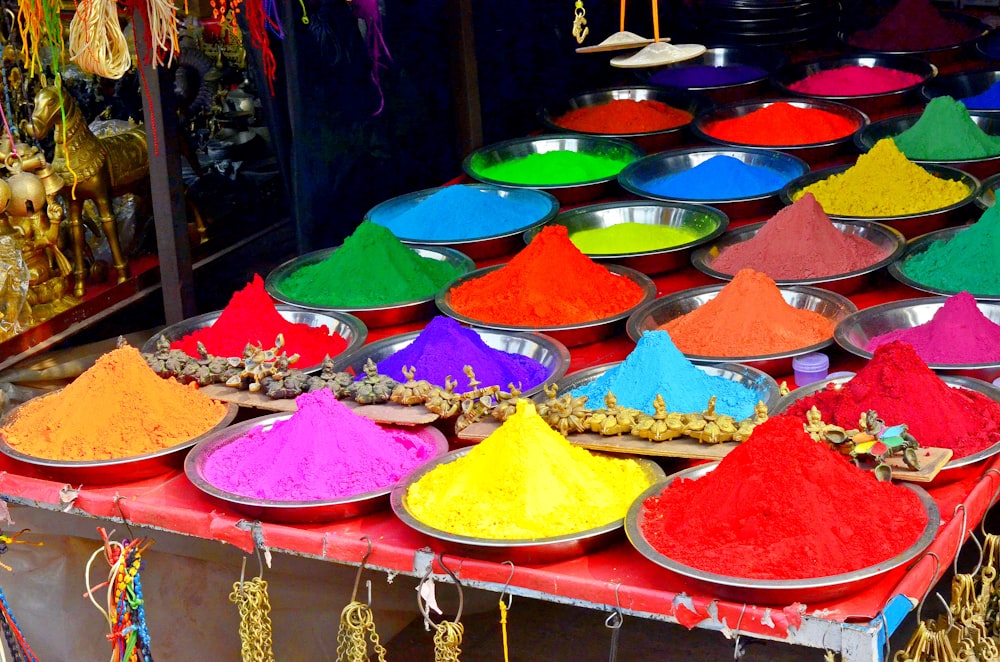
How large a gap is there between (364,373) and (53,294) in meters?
0.99

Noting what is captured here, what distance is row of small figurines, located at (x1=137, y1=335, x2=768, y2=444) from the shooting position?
5.72 feet

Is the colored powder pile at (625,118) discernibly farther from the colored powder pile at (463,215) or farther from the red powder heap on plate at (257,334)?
the red powder heap on plate at (257,334)

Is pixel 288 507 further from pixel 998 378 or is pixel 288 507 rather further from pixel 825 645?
pixel 998 378

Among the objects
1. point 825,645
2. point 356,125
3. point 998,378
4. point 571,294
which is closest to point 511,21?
point 356,125

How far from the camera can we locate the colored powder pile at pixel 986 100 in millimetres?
3602

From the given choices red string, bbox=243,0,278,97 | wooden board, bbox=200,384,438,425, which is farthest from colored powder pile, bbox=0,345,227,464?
red string, bbox=243,0,278,97

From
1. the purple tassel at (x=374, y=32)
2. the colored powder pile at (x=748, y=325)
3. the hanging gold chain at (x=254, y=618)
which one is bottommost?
the hanging gold chain at (x=254, y=618)

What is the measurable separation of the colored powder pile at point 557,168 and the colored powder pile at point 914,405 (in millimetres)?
1538

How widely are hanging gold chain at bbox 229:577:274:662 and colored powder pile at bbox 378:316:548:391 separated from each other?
0.49 metres

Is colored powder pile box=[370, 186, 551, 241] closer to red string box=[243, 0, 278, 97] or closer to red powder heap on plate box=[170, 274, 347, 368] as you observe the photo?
red string box=[243, 0, 278, 97]

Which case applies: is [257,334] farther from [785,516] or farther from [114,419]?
[785,516]

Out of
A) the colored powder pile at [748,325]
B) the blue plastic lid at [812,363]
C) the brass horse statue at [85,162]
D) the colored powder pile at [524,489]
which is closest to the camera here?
the colored powder pile at [524,489]

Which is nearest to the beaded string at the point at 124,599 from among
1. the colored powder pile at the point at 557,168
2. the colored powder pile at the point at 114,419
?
the colored powder pile at the point at 114,419

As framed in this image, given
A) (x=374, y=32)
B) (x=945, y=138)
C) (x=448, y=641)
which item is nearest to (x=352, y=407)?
(x=448, y=641)
